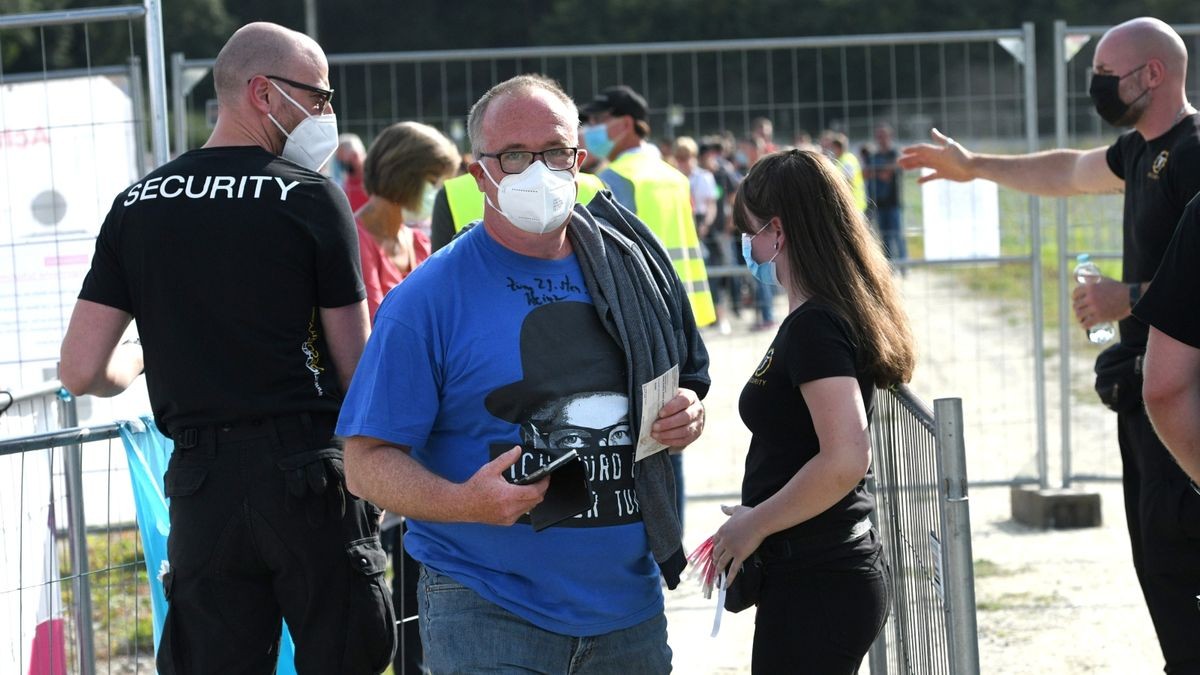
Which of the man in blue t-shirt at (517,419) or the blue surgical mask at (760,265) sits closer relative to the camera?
the man in blue t-shirt at (517,419)

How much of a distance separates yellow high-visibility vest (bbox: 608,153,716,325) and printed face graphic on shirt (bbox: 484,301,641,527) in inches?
135

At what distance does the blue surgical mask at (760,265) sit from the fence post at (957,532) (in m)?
0.67

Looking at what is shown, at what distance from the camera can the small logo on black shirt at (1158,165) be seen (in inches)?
171

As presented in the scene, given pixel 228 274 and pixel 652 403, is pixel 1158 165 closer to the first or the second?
pixel 652 403

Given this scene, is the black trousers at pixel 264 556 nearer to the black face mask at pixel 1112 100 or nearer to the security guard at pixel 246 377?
the security guard at pixel 246 377

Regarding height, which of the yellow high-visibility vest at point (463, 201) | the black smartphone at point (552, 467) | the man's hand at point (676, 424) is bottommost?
the black smartphone at point (552, 467)

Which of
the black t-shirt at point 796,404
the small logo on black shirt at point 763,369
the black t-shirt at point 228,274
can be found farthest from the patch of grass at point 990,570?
the black t-shirt at point 228,274

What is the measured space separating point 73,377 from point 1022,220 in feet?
25.3

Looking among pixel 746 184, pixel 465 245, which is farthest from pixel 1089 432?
pixel 465 245

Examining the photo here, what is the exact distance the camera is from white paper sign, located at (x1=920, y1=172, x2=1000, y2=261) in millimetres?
7902

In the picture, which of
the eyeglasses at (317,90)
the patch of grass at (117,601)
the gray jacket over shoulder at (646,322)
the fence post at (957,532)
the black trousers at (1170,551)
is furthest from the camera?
→ the patch of grass at (117,601)

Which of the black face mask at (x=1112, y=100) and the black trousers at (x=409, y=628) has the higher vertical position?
the black face mask at (x=1112, y=100)

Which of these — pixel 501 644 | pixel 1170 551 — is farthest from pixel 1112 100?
pixel 501 644

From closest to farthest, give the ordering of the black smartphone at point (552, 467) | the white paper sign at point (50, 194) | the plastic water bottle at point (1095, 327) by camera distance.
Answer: the black smartphone at point (552, 467) → the plastic water bottle at point (1095, 327) → the white paper sign at point (50, 194)
